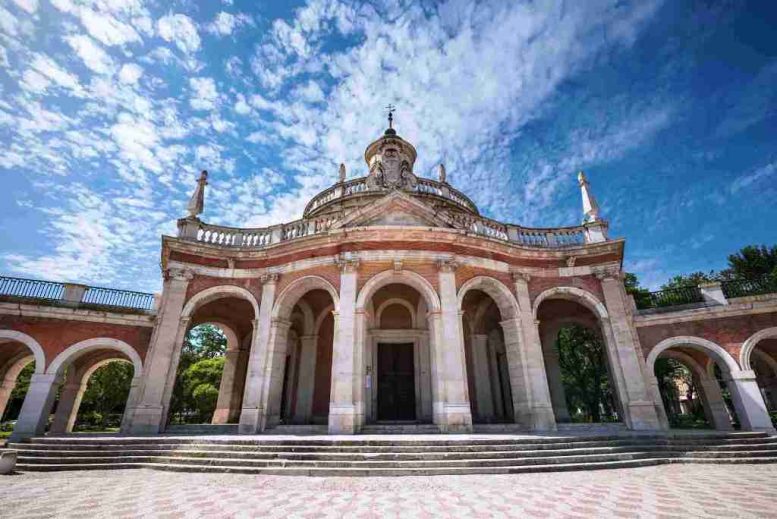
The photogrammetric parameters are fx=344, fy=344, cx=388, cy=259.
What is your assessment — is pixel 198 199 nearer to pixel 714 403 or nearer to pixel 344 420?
pixel 344 420

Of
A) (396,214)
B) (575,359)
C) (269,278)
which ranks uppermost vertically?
(396,214)

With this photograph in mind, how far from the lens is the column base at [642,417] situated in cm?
1209

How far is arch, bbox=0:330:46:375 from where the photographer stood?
494 inches

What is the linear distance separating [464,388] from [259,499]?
7491mm

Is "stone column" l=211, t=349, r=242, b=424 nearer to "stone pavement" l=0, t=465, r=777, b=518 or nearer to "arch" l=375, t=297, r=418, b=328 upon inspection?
"arch" l=375, t=297, r=418, b=328

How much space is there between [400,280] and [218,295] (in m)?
7.54

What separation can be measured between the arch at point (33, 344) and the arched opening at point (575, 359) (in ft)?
65.0

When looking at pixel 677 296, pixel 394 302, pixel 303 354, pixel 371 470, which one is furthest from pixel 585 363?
pixel 371 470

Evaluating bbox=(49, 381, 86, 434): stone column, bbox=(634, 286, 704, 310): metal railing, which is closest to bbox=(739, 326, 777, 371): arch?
bbox=(634, 286, 704, 310): metal railing

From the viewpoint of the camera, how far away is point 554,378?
16078 mm

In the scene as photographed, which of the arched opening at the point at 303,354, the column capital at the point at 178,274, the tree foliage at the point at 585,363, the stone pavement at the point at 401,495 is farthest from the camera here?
the tree foliage at the point at 585,363

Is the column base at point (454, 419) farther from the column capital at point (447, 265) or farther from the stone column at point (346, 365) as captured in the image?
the column capital at point (447, 265)

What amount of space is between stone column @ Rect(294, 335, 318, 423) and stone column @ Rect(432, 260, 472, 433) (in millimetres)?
6069

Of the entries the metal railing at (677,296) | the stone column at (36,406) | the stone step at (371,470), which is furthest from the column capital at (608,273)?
the stone column at (36,406)
